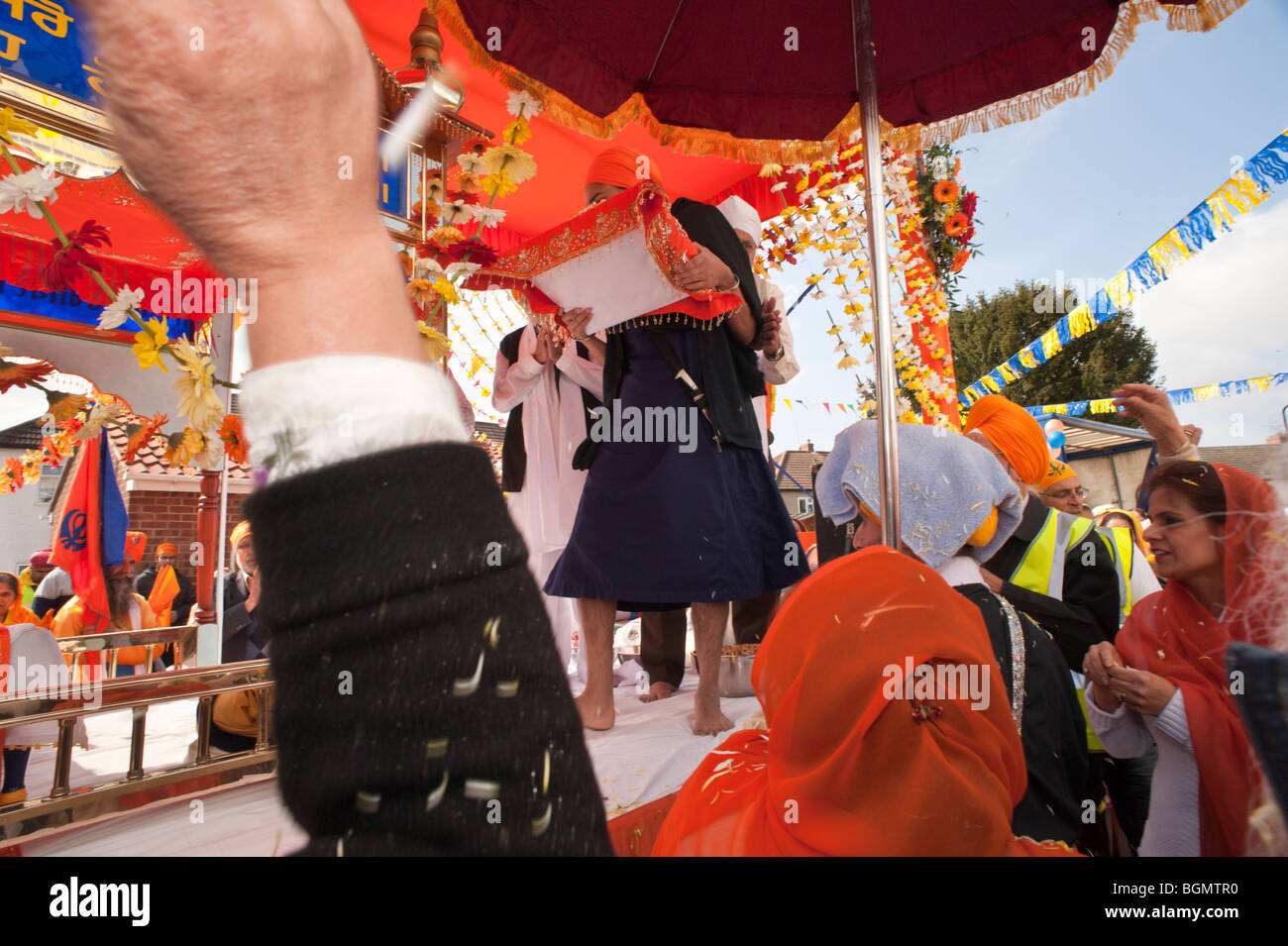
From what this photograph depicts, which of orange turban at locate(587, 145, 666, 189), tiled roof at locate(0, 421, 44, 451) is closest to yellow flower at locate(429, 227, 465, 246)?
orange turban at locate(587, 145, 666, 189)

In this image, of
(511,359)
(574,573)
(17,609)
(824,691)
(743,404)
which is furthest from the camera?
(17,609)

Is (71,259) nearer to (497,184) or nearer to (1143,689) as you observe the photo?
(497,184)

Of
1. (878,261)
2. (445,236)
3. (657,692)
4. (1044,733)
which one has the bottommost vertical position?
(657,692)

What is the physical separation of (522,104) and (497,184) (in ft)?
0.85

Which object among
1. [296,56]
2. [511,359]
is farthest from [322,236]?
[511,359]

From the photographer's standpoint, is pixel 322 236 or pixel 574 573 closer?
pixel 322 236

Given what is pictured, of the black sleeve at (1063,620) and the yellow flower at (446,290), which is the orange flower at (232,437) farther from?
the black sleeve at (1063,620)

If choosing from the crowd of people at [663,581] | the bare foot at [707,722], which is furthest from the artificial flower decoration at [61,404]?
the bare foot at [707,722]

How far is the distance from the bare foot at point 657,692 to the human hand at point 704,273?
69.2 inches

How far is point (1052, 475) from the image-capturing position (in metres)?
3.32

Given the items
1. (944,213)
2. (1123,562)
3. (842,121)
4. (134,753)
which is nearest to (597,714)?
(134,753)

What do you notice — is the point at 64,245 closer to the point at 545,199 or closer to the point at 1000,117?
the point at 1000,117
